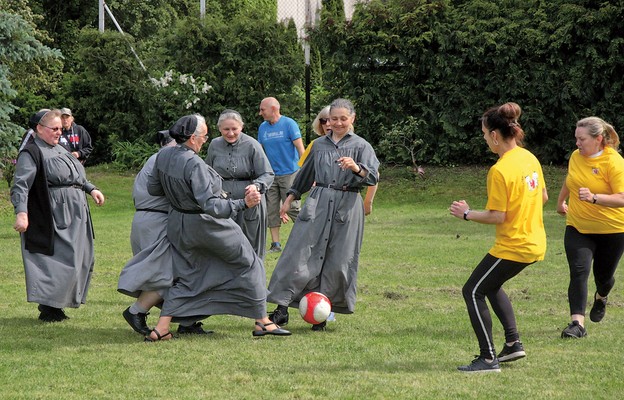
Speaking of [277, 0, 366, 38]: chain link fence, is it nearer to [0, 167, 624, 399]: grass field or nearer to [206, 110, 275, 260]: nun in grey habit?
[0, 167, 624, 399]: grass field

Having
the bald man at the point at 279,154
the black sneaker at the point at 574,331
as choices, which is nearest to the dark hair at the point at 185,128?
the black sneaker at the point at 574,331

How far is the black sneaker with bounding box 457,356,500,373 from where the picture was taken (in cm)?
704

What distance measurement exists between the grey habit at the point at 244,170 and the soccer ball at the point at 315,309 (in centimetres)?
178

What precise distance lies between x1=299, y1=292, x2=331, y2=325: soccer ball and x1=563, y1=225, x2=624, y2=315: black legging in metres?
2.07

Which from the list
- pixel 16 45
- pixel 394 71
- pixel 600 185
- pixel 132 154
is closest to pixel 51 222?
pixel 600 185

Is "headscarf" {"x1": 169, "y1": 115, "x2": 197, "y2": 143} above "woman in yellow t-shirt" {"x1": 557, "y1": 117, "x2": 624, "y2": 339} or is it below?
above

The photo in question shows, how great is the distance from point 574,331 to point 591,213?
3.26 feet

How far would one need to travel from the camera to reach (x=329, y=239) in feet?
29.3

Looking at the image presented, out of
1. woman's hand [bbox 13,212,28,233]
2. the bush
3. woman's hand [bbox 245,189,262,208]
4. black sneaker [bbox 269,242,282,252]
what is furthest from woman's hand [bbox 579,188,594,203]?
the bush

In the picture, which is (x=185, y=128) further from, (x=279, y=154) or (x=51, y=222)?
(x=279, y=154)

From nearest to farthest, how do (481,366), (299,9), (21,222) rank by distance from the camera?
(481,366), (21,222), (299,9)

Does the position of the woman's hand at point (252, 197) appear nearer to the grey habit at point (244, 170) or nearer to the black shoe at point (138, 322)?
the black shoe at point (138, 322)

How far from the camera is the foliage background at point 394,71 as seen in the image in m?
22.2

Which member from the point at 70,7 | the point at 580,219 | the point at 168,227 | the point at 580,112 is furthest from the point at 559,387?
the point at 70,7
